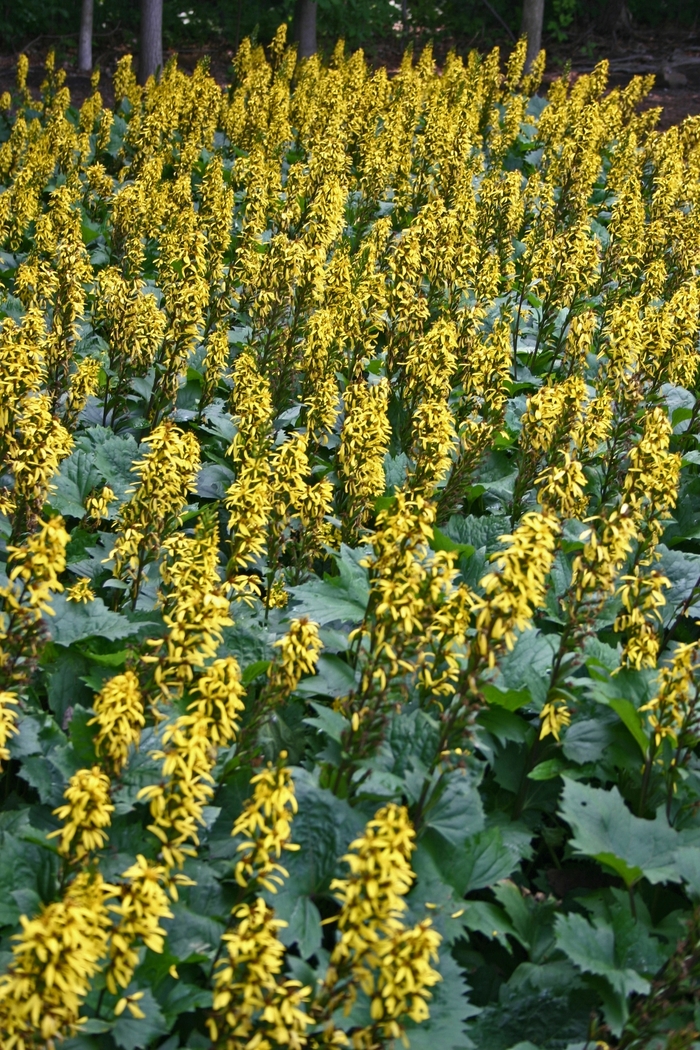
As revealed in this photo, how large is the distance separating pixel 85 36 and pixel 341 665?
16.6 m

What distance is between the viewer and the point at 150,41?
15.6 meters

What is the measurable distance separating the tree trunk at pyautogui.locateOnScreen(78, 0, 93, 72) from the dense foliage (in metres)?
10.9

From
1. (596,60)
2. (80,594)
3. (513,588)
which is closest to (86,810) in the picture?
(513,588)

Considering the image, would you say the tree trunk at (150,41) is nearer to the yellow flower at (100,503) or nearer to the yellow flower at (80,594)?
the yellow flower at (100,503)

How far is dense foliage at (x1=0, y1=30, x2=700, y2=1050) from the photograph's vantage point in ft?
9.43

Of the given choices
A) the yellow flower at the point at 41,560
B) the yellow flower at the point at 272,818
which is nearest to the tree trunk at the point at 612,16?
the yellow flower at the point at 41,560

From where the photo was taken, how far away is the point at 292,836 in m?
3.51

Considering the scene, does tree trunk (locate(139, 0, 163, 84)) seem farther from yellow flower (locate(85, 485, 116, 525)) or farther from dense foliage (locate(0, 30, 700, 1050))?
yellow flower (locate(85, 485, 116, 525))

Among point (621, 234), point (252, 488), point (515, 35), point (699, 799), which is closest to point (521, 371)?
point (621, 234)

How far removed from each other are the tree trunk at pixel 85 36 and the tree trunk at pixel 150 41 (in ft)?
6.41

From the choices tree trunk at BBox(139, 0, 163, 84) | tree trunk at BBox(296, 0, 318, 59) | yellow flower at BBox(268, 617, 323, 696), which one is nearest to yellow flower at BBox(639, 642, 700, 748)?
yellow flower at BBox(268, 617, 323, 696)

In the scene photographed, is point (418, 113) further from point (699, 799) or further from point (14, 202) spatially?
point (699, 799)

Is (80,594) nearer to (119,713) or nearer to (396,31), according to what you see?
(119,713)

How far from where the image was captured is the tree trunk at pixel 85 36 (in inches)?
669
